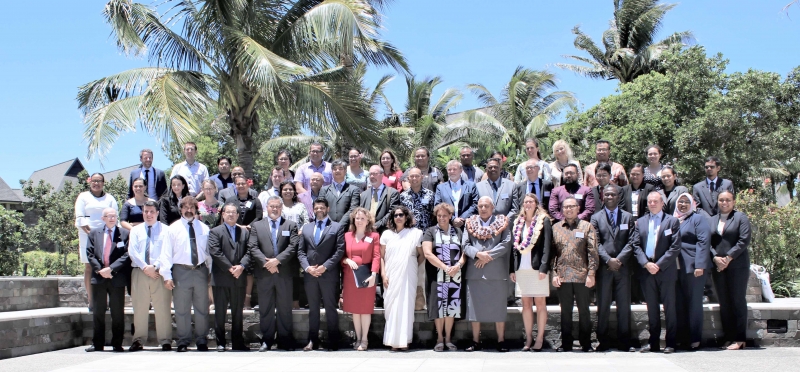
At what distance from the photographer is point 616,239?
7.86m

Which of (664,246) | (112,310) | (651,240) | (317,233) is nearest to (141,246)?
(112,310)

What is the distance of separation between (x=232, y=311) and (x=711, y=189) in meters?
6.34

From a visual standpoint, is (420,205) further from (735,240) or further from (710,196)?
(735,240)

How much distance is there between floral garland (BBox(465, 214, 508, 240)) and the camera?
7.98 m

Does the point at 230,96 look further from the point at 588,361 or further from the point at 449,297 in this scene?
the point at 588,361

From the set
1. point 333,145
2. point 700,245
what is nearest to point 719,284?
point 700,245

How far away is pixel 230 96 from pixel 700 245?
8843 mm

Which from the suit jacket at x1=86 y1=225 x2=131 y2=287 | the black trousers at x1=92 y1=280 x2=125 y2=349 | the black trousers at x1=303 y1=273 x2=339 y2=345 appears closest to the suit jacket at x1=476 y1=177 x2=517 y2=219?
the black trousers at x1=303 y1=273 x2=339 y2=345

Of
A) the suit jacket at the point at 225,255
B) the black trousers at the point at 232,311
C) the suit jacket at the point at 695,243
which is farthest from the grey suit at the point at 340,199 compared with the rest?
the suit jacket at the point at 695,243

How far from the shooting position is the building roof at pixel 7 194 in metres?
37.7

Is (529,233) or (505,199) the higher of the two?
(505,199)

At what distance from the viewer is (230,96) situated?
12.9 m

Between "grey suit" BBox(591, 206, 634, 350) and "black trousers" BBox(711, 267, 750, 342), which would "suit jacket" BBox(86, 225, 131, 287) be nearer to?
"grey suit" BBox(591, 206, 634, 350)

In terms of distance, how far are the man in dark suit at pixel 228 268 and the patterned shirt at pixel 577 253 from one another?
3.84 metres
